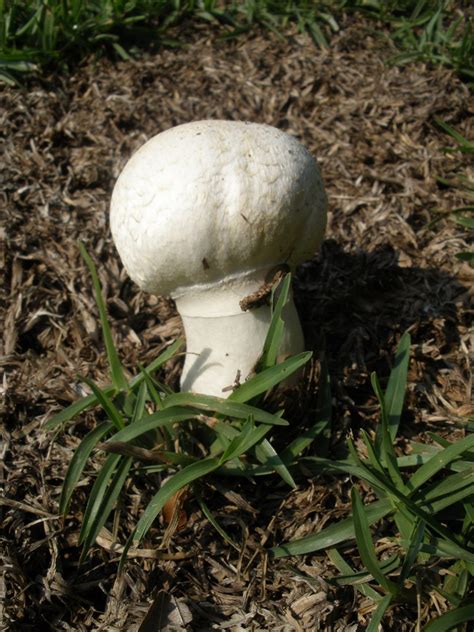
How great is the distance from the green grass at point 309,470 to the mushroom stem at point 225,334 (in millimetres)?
105

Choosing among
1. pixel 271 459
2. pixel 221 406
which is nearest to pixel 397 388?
pixel 271 459

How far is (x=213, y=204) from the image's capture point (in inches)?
78.1

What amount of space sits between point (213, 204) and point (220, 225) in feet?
0.24

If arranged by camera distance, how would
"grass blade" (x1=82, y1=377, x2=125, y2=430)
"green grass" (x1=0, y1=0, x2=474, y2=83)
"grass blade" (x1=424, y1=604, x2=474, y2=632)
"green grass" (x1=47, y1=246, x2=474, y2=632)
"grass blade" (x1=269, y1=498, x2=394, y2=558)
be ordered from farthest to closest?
"green grass" (x1=0, y1=0, x2=474, y2=83), "grass blade" (x1=82, y1=377, x2=125, y2=430), "grass blade" (x1=269, y1=498, x2=394, y2=558), "green grass" (x1=47, y1=246, x2=474, y2=632), "grass blade" (x1=424, y1=604, x2=474, y2=632)

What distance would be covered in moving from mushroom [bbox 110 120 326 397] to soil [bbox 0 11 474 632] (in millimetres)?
346

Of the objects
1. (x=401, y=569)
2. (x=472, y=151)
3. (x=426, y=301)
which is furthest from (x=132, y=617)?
(x=472, y=151)

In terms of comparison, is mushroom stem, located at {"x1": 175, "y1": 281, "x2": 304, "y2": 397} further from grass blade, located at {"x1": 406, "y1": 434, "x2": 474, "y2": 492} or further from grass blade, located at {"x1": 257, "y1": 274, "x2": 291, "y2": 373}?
grass blade, located at {"x1": 406, "y1": 434, "x2": 474, "y2": 492}

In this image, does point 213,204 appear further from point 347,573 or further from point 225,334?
point 347,573

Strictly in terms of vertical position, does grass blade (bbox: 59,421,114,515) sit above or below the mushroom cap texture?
below

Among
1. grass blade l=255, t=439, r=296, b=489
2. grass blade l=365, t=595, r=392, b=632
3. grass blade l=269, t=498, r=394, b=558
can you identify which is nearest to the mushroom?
grass blade l=255, t=439, r=296, b=489

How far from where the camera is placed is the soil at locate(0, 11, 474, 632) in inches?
78.3

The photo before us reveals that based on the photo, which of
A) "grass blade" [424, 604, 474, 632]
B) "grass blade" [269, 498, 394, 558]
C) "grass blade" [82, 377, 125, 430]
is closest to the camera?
"grass blade" [424, 604, 474, 632]

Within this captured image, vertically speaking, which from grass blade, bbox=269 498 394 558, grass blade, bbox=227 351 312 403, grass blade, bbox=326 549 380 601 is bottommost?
grass blade, bbox=326 549 380 601

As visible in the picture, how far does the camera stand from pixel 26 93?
3537 mm
